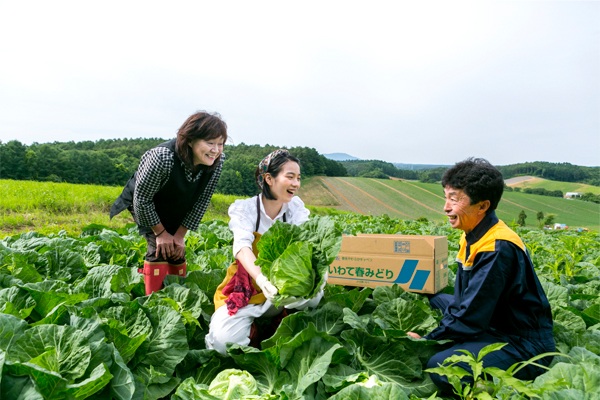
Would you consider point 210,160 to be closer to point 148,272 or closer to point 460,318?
point 148,272

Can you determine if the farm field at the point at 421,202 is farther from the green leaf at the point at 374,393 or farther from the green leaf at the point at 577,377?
the green leaf at the point at 374,393

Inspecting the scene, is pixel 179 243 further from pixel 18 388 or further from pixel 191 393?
pixel 18 388

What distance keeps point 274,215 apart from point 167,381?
130cm

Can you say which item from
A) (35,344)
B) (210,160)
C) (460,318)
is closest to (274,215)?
(210,160)

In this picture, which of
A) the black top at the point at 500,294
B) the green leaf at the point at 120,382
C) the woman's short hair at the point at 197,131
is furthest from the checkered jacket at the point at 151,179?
the black top at the point at 500,294

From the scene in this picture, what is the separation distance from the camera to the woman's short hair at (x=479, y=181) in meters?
2.23

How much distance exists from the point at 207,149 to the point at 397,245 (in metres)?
2.03

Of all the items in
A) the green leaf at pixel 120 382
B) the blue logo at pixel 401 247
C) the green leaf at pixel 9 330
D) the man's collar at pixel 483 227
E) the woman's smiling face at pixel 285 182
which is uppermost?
the woman's smiling face at pixel 285 182

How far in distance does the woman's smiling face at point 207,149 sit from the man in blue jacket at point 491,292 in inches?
73.4

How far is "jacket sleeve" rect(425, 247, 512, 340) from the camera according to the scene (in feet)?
6.72

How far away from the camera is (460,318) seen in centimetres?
215

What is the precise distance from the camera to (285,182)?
8.22 ft

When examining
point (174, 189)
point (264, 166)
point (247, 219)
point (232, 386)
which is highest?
point (264, 166)

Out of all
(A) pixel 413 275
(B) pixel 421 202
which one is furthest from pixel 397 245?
(B) pixel 421 202
